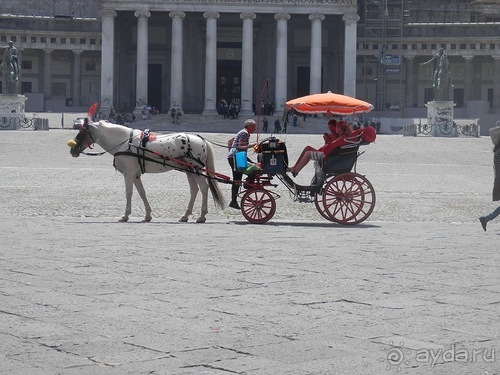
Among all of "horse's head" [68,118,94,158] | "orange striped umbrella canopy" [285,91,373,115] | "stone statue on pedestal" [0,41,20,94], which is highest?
"stone statue on pedestal" [0,41,20,94]

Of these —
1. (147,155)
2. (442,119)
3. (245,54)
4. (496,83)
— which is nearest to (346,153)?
(147,155)

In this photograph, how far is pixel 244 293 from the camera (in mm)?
10492

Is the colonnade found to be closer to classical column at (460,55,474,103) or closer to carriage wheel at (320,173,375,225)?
classical column at (460,55,474,103)

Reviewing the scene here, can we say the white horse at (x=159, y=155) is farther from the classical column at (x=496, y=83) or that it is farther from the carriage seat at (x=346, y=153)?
the classical column at (x=496, y=83)

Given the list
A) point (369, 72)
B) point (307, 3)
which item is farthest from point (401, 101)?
point (307, 3)

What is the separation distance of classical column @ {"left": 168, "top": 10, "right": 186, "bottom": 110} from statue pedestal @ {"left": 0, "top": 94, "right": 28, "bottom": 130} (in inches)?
511

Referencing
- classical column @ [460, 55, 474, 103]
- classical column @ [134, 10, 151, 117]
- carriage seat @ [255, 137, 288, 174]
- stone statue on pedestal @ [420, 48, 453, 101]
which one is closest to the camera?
carriage seat @ [255, 137, 288, 174]

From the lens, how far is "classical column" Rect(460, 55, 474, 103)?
74.1m

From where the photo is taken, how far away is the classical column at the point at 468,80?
74125 millimetres

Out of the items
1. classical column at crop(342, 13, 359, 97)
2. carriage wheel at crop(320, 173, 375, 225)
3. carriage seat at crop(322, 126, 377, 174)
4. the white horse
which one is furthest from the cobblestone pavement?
classical column at crop(342, 13, 359, 97)

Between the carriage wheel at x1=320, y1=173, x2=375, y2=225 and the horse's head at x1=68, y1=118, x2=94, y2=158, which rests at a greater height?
the horse's head at x1=68, y1=118, x2=94, y2=158

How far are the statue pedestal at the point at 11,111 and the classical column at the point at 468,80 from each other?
97.5ft

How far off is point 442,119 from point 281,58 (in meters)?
14.1

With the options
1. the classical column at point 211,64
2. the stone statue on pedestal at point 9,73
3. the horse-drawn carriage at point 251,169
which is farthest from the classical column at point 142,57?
the horse-drawn carriage at point 251,169
